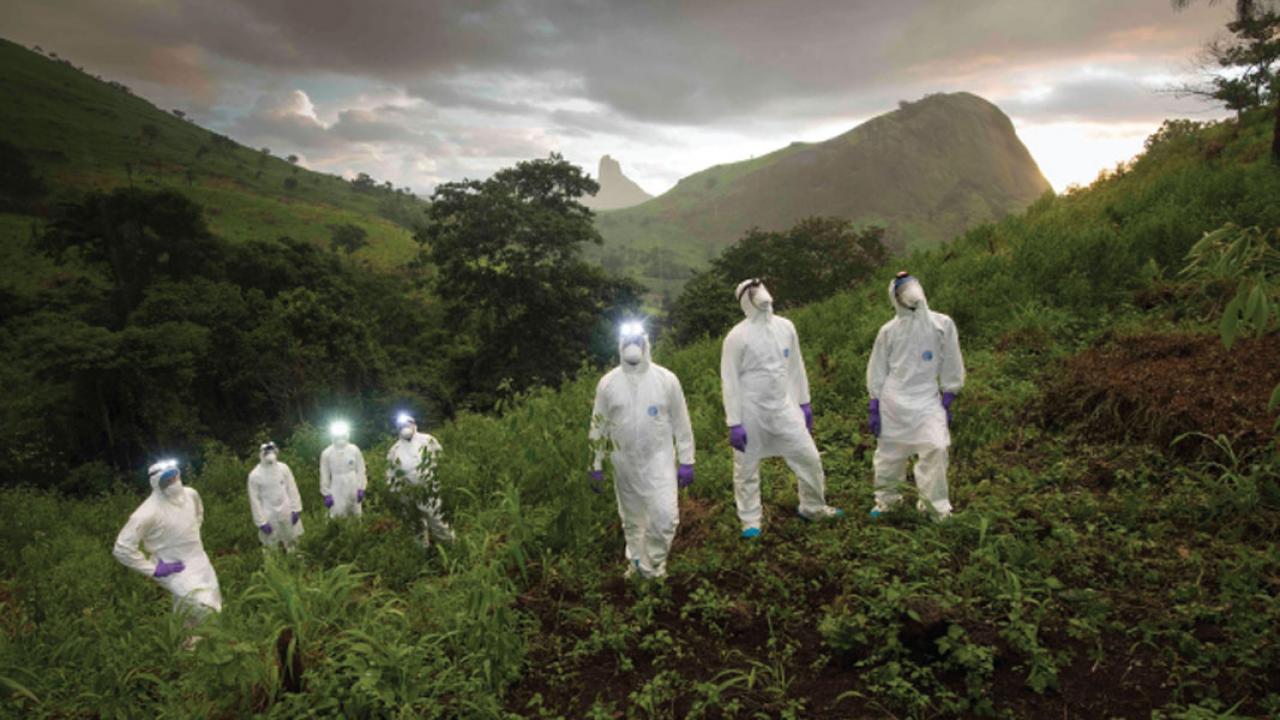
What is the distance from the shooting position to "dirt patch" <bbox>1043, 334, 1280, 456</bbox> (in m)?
5.21

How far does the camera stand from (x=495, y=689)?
3.29 metres

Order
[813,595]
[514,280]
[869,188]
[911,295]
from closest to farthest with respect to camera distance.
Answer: [813,595], [911,295], [514,280], [869,188]

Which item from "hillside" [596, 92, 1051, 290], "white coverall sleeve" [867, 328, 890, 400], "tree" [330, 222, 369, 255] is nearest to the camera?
"white coverall sleeve" [867, 328, 890, 400]

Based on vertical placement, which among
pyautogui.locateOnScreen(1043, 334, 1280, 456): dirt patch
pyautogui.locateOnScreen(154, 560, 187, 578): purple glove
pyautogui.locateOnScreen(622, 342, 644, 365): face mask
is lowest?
pyautogui.locateOnScreen(154, 560, 187, 578): purple glove

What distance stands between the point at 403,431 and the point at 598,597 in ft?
15.3

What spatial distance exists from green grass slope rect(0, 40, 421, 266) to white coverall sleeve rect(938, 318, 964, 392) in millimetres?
57810

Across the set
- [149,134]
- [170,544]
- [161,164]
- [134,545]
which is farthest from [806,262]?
[149,134]

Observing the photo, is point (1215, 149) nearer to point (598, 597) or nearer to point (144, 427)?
point (598, 597)

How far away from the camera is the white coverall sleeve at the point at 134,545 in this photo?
18.9 ft

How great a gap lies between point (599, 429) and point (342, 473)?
19.8 ft

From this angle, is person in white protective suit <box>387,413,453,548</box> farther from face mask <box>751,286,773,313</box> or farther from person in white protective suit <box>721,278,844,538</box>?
face mask <box>751,286,773,313</box>

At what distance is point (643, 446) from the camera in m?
4.76

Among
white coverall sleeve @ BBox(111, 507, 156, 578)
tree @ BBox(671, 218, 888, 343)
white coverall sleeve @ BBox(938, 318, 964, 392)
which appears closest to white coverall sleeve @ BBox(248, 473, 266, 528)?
white coverall sleeve @ BBox(111, 507, 156, 578)

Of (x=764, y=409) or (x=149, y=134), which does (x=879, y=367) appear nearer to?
(x=764, y=409)
